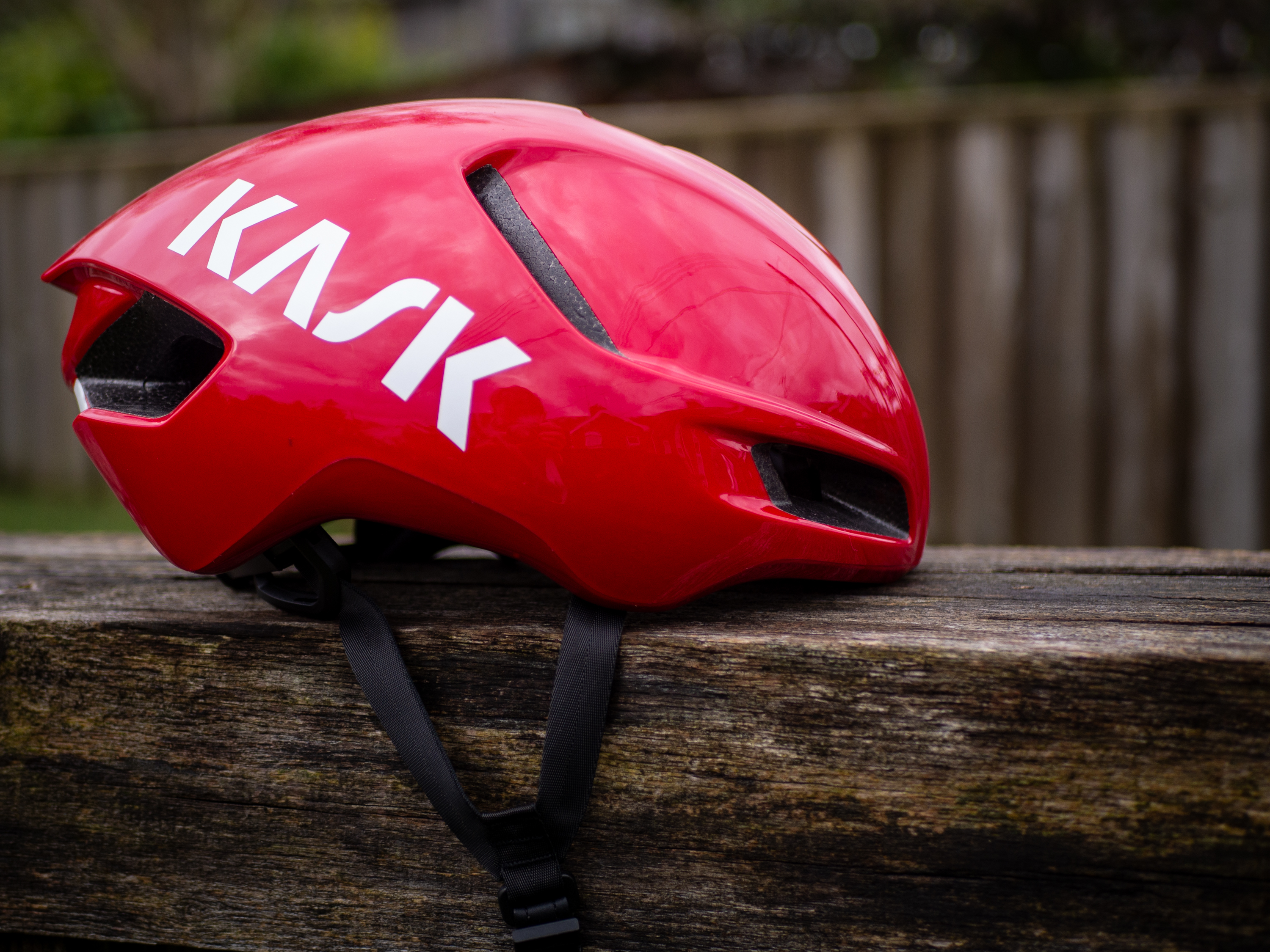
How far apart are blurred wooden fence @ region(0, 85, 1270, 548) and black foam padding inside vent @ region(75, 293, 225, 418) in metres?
2.58

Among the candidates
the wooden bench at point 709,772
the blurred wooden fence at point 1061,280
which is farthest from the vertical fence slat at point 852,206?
the wooden bench at point 709,772

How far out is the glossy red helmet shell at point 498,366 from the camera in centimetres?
90

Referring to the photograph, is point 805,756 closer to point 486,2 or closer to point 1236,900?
point 1236,900

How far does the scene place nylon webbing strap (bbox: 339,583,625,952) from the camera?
846mm

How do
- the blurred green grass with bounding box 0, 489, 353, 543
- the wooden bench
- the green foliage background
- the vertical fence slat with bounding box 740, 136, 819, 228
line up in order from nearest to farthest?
1. the wooden bench
2. the vertical fence slat with bounding box 740, 136, 819, 228
3. the blurred green grass with bounding box 0, 489, 353, 543
4. the green foliage background

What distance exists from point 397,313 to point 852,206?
8.75 feet

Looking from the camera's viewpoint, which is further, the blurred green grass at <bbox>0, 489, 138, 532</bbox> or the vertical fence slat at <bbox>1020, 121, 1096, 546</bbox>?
the blurred green grass at <bbox>0, 489, 138, 532</bbox>

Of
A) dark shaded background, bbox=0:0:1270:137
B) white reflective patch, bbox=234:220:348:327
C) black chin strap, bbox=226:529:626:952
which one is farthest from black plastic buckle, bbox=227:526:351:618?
dark shaded background, bbox=0:0:1270:137

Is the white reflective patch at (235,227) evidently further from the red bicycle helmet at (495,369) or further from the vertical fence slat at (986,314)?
the vertical fence slat at (986,314)

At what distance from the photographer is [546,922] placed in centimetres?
85

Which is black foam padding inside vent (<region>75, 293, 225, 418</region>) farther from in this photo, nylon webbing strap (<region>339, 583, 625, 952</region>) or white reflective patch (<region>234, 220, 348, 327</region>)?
nylon webbing strap (<region>339, 583, 625, 952</region>)

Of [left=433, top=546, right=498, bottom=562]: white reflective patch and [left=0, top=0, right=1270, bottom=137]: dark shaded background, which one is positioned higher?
[left=0, top=0, right=1270, bottom=137]: dark shaded background

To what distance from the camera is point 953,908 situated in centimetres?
83

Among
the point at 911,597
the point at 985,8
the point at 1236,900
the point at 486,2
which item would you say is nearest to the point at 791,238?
the point at 911,597
